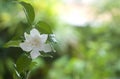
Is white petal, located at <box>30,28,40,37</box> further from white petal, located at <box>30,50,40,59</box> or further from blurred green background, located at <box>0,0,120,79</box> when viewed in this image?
blurred green background, located at <box>0,0,120,79</box>

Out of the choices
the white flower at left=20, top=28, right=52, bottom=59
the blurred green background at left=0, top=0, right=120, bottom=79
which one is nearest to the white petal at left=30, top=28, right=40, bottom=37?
the white flower at left=20, top=28, right=52, bottom=59

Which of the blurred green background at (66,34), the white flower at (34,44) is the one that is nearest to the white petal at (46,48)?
the white flower at (34,44)

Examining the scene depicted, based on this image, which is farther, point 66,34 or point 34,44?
point 66,34

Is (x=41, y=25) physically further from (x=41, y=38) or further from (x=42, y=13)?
(x=42, y=13)

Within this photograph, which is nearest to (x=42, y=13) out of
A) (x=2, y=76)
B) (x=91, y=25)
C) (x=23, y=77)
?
(x=91, y=25)

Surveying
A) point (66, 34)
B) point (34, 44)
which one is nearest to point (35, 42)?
point (34, 44)

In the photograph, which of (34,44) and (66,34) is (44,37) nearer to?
(34,44)
